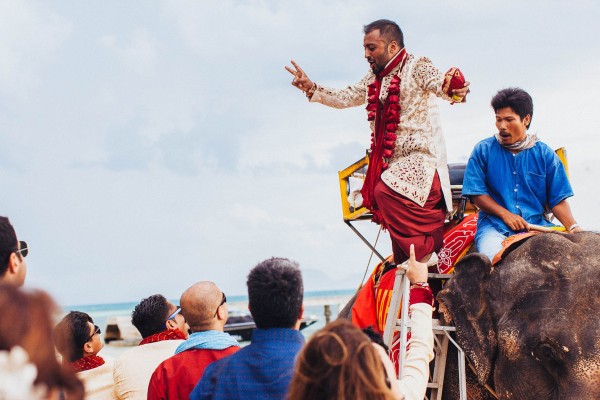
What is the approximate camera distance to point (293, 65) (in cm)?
677

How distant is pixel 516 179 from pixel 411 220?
0.79m

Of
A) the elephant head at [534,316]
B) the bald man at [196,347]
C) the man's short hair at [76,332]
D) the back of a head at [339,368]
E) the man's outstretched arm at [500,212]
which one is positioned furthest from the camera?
the man's outstretched arm at [500,212]

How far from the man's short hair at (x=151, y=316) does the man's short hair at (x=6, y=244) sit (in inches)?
87.5

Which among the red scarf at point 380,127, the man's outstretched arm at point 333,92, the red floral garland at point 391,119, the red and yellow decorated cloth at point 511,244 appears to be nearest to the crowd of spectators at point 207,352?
the red and yellow decorated cloth at point 511,244

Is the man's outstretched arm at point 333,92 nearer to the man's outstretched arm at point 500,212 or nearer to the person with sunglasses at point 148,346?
the man's outstretched arm at point 500,212

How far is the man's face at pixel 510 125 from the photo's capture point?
243 inches

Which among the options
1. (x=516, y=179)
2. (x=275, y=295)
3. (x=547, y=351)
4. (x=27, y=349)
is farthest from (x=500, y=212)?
(x=27, y=349)

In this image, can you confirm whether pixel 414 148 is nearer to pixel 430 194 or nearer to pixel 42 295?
pixel 430 194

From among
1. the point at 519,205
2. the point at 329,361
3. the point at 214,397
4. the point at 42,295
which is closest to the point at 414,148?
the point at 519,205

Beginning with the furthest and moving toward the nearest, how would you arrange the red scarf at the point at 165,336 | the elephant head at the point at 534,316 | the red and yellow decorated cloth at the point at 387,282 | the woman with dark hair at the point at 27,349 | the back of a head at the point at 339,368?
1. the red and yellow decorated cloth at the point at 387,282
2. the red scarf at the point at 165,336
3. the elephant head at the point at 534,316
4. the back of a head at the point at 339,368
5. the woman with dark hair at the point at 27,349

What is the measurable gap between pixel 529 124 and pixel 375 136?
3.52 ft

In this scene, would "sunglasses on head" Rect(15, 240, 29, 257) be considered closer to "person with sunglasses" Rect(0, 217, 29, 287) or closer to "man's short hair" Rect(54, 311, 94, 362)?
"person with sunglasses" Rect(0, 217, 29, 287)

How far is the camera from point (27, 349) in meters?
2.04

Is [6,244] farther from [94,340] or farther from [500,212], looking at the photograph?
[500,212]
